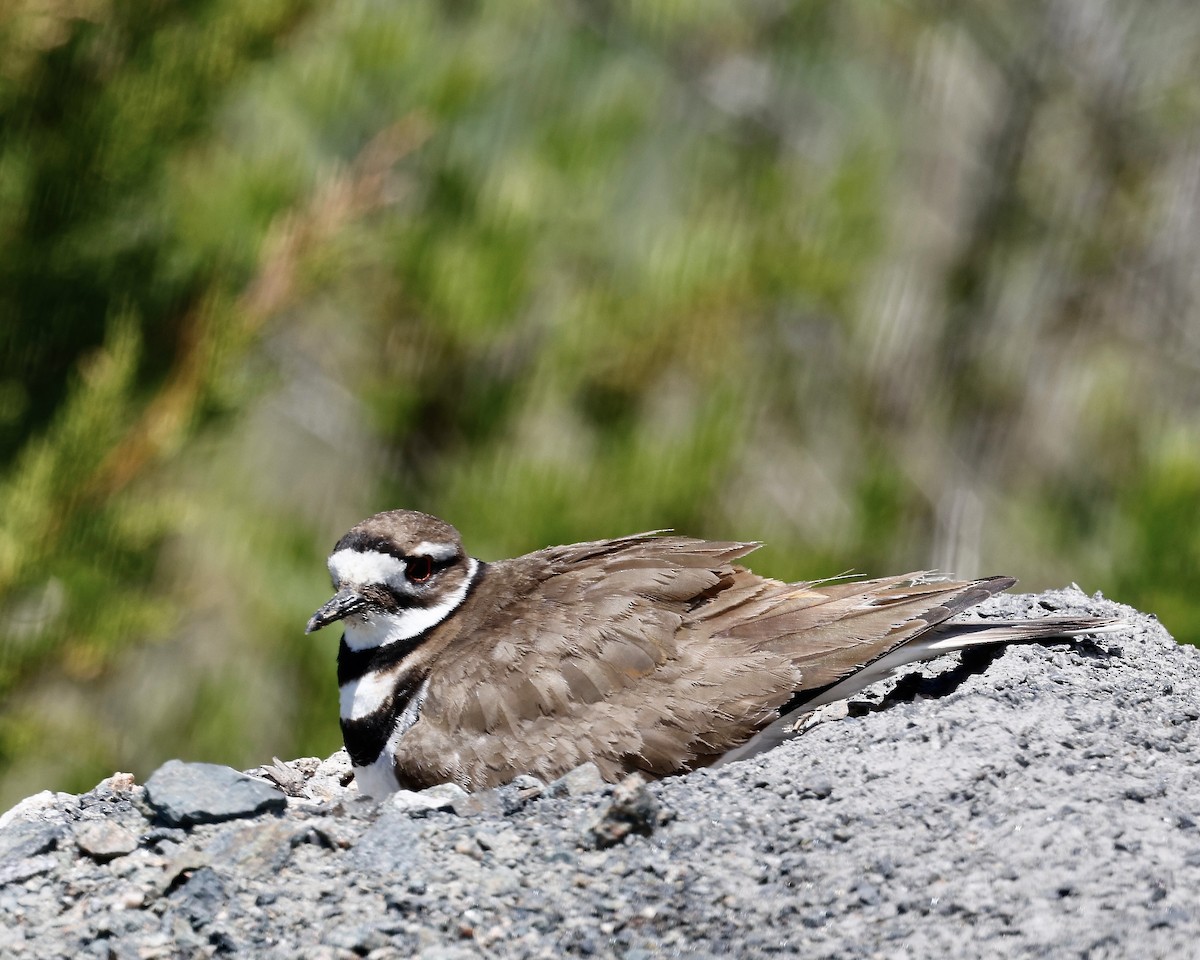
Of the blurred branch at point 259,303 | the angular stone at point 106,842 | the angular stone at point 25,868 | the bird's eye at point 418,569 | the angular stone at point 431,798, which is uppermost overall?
the blurred branch at point 259,303

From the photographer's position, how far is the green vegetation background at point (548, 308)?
5.71m

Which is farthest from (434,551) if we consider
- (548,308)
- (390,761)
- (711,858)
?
(548,308)

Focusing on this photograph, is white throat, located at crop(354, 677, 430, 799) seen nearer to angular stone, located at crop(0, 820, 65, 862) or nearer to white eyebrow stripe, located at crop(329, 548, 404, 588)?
white eyebrow stripe, located at crop(329, 548, 404, 588)

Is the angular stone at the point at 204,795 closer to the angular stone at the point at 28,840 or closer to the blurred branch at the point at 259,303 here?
the angular stone at the point at 28,840

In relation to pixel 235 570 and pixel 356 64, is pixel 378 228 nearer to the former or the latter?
pixel 356 64

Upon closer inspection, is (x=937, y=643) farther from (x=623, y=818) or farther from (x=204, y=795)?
(x=204, y=795)

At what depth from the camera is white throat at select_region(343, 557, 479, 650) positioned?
14.6 ft

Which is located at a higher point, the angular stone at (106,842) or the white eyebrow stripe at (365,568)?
the white eyebrow stripe at (365,568)

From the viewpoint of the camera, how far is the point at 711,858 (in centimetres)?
301

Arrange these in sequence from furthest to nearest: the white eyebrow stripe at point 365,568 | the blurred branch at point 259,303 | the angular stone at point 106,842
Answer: the blurred branch at point 259,303
the white eyebrow stripe at point 365,568
the angular stone at point 106,842

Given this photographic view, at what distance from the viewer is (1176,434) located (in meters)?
6.47

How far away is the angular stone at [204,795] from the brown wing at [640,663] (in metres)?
0.58

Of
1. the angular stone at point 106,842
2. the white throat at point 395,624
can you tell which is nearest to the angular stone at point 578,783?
the angular stone at point 106,842

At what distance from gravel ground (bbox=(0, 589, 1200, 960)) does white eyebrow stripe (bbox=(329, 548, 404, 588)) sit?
97 centimetres
